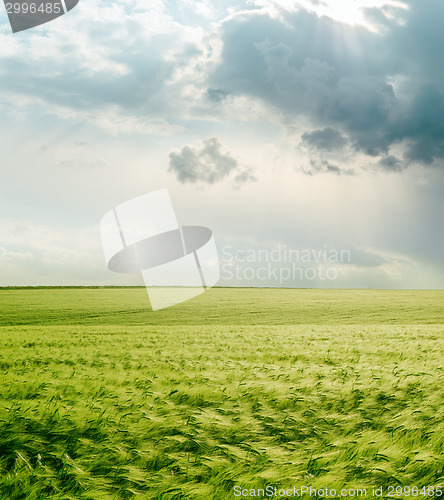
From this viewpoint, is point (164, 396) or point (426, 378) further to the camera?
point (426, 378)

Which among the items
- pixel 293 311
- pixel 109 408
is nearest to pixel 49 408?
pixel 109 408

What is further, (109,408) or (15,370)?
(15,370)

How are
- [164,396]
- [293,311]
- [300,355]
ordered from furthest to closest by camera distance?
1. [293,311]
2. [300,355]
3. [164,396]

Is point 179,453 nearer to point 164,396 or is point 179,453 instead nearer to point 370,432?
point 164,396

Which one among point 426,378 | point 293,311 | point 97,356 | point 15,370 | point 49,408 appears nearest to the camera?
point 49,408

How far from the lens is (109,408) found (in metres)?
8.02

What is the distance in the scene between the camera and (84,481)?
5359 mm

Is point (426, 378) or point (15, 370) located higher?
point (15, 370)

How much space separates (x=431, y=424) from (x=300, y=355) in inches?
276

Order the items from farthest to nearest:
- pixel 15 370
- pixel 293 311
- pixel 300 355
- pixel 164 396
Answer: pixel 293 311 < pixel 300 355 < pixel 15 370 < pixel 164 396

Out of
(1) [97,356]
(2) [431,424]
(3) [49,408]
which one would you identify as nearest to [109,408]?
(3) [49,408]

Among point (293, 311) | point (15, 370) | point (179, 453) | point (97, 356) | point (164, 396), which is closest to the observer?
point (179, 453)

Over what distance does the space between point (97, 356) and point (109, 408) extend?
25.4 ft

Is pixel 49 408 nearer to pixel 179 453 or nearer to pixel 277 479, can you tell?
pixel 179 453
